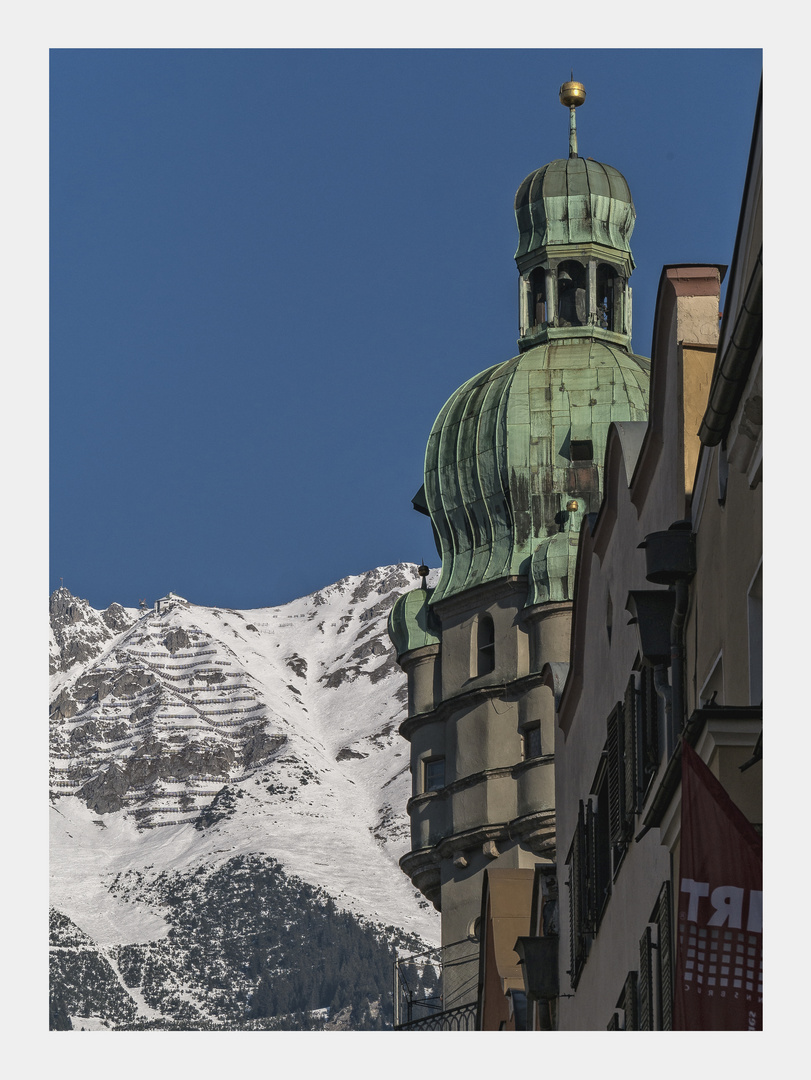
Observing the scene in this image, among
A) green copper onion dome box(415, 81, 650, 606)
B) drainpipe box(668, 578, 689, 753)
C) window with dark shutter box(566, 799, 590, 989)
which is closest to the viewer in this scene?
drainpipe box(668, 578, 689, 753)

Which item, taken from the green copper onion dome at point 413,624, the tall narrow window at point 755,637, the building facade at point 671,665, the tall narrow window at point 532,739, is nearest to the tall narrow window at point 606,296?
the green copper onion dome at point 413,624

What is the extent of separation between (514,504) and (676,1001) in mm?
43729

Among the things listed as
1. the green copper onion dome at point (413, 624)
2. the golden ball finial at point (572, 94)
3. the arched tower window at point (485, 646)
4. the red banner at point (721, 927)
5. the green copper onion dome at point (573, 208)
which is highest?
the golden ball finial at point (572, 94)

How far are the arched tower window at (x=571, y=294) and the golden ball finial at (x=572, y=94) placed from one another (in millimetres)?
5242

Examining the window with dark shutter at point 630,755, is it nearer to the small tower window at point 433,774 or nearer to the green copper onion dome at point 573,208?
the small tower window at point 433,774

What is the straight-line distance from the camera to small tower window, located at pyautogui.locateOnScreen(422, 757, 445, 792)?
57.3 meters

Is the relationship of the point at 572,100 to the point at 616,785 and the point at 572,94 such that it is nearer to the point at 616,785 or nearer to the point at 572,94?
the point at 572,94

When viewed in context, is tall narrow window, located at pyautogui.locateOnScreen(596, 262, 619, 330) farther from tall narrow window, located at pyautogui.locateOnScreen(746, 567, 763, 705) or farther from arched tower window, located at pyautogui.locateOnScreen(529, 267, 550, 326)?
tall narrow window, located at pyautogui.locateOnScreen(746, 567, 763, 705)

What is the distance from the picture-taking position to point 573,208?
199 feet

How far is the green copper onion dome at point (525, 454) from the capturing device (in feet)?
191

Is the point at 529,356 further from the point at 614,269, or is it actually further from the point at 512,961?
the point at 512,961

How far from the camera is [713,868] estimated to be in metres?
14.9

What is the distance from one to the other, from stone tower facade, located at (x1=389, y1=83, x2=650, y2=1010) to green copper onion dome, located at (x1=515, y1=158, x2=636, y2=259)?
4cm

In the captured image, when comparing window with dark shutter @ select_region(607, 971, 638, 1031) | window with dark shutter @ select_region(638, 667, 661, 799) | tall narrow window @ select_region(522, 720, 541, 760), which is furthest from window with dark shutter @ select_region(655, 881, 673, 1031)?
tall narrow window @ select_region(522, 720, 541, 760)
